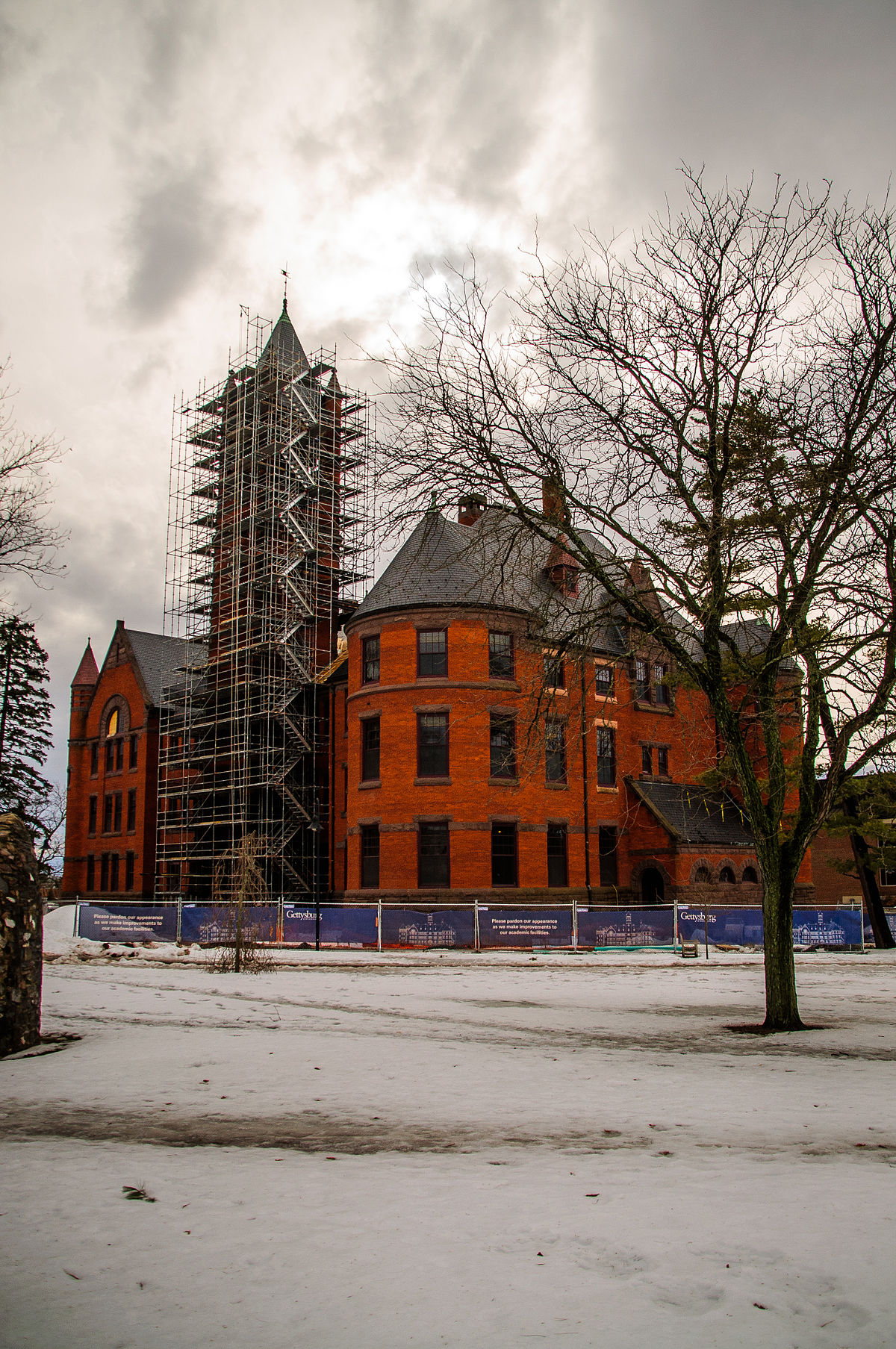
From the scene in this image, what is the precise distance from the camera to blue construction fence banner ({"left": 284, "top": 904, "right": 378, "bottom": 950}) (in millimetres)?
28766

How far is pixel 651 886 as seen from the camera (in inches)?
1554

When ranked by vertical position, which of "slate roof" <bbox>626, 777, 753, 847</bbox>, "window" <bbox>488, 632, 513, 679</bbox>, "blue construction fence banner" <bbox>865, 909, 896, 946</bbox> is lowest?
"blue construction fence banner" <bbox>865, 909, 896, 946</bbox>

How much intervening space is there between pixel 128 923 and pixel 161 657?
2415 cm

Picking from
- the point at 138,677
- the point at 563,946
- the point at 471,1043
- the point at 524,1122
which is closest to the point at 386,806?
the point at 563,946

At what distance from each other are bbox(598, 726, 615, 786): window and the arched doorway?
3.84m

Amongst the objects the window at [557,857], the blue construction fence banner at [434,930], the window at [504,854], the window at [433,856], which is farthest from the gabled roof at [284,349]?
the blue construction fence banner at [434,930]

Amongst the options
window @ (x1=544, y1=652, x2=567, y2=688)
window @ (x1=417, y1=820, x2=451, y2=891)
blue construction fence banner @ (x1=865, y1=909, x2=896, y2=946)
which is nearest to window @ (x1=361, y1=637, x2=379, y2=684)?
window @ (x1=417, y1=820, x2=451, y2=891)

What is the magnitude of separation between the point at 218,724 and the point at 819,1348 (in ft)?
137

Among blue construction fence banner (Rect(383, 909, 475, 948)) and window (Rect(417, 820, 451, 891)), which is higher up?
window (Rect(417, 820, 451, 891))

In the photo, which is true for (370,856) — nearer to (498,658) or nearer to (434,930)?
(434,930)

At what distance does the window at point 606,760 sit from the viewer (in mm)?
39156

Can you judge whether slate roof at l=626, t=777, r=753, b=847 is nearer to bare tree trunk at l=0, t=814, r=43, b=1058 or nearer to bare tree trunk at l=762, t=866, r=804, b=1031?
bare tree trunk at l=762, t=866, r=804, b=1031

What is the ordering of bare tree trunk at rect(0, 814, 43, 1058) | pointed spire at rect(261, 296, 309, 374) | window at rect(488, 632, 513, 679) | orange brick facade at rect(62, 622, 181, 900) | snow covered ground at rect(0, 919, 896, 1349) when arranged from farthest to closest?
1. orange brick facade at rect(62, 622, 181, 900)
2. pointed spire at rect(261, 296, 309, 374)
3. window at rect(488, 632, 513, 679)
4. bare tree trunk at rect(0, 814, 43, 1058)
5. snow covered ground at rect(0, 919, 896, 1349)

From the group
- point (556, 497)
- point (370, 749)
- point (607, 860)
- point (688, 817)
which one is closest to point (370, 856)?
point (370, 749)
